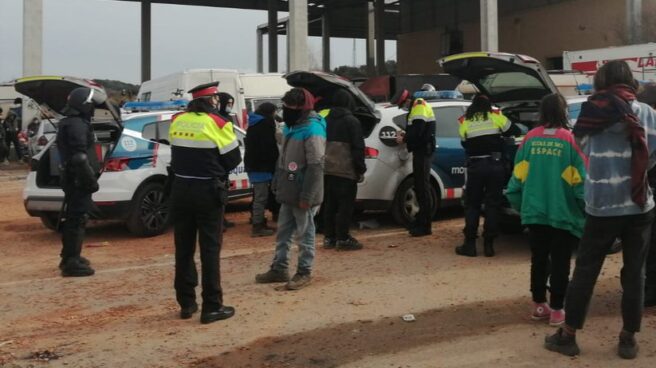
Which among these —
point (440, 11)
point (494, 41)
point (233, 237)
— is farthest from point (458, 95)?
point (440, 11)

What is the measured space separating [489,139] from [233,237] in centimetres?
377

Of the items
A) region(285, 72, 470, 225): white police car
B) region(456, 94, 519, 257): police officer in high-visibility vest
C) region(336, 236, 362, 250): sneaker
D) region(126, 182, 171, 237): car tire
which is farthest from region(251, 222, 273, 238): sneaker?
region(456, 94, 519, 257): police officer in high-visibility vest

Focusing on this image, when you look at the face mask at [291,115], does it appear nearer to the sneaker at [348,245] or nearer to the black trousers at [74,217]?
the sneaker at [348,245]

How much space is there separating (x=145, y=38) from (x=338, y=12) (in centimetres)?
1304

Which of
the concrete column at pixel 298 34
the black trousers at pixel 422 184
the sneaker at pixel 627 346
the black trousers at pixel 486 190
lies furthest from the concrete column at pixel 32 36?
the sneaker at pixel 627 346

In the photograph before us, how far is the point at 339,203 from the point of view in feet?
24.7

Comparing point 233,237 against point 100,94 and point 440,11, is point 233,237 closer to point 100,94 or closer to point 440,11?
point 100,94

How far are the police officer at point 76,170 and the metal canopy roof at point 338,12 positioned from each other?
34116 millimetres

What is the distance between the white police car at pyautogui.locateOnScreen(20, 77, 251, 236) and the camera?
8.46m

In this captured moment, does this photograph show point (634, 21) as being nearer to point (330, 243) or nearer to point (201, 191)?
point (330, 243)

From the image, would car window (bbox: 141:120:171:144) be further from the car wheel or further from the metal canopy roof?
the metal canopy roof

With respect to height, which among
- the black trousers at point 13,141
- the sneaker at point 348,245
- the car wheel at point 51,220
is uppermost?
the black trousers at point 13,141

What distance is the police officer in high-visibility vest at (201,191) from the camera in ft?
17.0

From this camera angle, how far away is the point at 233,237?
354 inches
